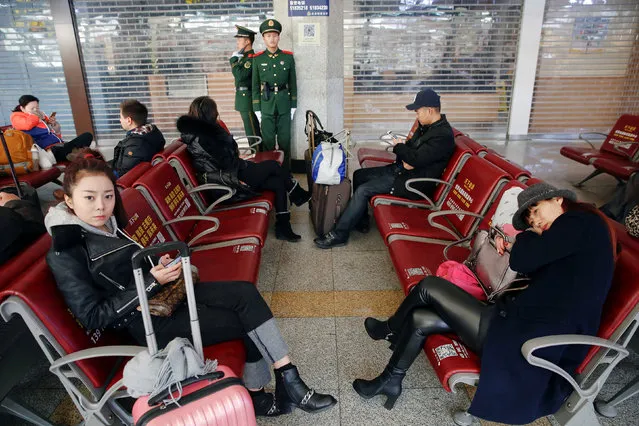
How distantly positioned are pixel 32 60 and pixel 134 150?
6.19 m

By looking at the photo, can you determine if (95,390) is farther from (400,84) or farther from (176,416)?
(400,84)

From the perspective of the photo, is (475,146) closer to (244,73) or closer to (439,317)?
(439,317)

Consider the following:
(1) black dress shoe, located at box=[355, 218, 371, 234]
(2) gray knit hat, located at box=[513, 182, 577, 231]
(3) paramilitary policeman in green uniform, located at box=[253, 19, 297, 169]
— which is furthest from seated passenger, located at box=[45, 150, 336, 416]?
(3) paramilitary policeman in green uniform, located at box=[253, 19, 297, 169]

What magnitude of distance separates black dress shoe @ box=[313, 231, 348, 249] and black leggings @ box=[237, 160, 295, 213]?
1.42ft

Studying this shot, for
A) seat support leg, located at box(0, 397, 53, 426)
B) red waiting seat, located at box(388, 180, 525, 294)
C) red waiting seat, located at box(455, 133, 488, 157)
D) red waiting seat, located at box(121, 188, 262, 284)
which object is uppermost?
red waiting seat, located at box(455, 133, 488, 157)

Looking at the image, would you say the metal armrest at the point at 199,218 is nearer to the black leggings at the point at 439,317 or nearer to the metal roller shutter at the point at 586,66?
the black leggings at the point at 439,317

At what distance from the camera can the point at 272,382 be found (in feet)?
7.47

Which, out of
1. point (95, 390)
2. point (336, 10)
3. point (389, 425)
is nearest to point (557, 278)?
point (389, 425)

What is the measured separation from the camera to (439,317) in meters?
1.96

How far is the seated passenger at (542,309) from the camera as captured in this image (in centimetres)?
160

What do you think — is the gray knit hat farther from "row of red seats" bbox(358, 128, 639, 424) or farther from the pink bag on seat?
the pink bag on seat

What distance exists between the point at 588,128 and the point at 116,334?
8.87 meters

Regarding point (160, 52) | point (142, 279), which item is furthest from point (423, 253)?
point (160, 52)

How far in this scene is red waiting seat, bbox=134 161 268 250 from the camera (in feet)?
9.04
